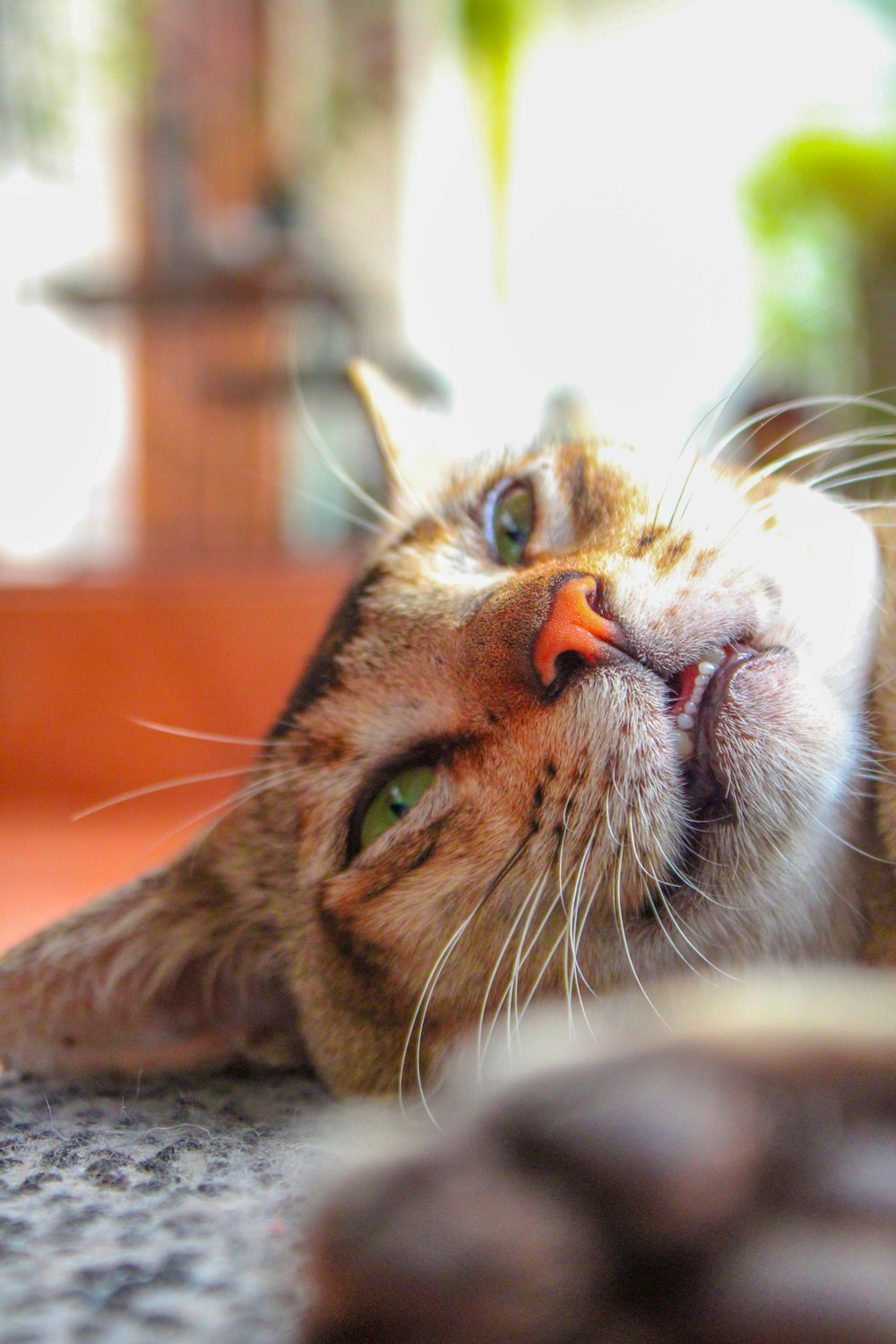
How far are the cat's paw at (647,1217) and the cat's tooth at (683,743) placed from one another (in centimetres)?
37

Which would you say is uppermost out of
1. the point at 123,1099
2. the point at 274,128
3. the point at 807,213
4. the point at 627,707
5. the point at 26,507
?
the point at 274,128

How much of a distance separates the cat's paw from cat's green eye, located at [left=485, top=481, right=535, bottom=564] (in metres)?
0.75

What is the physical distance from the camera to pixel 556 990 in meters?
0.82

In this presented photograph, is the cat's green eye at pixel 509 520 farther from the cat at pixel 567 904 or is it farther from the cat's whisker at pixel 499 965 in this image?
the cat's whisker at pixel 499 965

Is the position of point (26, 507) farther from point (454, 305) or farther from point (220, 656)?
point (454, 305)

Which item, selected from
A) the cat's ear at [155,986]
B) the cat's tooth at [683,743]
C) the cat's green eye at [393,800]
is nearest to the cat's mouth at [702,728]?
the cat's tooth at [683,743]

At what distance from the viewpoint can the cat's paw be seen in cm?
36

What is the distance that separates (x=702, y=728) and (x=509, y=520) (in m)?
0.43

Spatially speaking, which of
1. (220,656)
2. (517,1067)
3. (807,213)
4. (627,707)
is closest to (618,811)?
(627,707)

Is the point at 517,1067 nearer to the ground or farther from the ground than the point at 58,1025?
farther from the ground

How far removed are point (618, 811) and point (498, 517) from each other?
1.58ft

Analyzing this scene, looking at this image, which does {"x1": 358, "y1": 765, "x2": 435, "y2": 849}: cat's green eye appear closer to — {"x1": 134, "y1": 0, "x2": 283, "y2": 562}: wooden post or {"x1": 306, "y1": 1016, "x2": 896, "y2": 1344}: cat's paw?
{"x1": 306, "y1": 1016, "x2": 896, "y2": 1344}: cat's paw

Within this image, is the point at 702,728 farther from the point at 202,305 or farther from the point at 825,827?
the point at 202,305

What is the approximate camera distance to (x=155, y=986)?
96 cm
